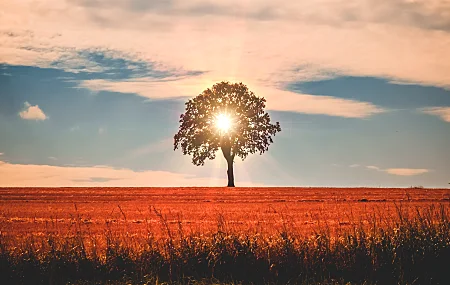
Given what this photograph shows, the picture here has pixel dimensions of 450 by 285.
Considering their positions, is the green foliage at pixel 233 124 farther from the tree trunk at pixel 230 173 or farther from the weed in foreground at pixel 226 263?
the weed in foreground at pixel 226 263

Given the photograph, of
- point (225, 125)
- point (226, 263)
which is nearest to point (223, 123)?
point (225, 125)

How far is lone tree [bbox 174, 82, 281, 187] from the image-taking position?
73688 millimetres

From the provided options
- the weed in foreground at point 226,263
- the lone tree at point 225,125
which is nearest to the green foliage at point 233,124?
the lone tree at point 225,125

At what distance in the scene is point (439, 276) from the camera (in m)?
15.6

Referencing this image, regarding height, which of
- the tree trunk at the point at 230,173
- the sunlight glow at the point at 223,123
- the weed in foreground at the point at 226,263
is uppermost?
the sunlight glow at the point at 223,123

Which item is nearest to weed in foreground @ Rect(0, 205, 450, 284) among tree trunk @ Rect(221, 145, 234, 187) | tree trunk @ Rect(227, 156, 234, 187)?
tree trunk @ Rect(227, 156, 234, 187)

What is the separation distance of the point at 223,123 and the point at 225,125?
482 mm

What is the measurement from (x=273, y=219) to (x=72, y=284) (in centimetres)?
1507

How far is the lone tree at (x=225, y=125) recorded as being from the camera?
7369 centimetres

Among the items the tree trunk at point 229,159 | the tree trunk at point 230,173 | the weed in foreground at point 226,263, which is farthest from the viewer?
the tree trunk at point 229,159

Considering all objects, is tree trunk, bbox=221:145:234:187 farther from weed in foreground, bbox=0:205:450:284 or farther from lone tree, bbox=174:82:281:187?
weed in foreground, bbox=0:205:450:284

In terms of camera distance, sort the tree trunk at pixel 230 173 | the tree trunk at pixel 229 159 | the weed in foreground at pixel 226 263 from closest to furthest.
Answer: the weed in foreground at pixel 226 263 < the tree trunk at pixel 230 173 < the tree trunk at pixel 229 159

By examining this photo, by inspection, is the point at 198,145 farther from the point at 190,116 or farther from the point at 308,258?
the point at 308,258

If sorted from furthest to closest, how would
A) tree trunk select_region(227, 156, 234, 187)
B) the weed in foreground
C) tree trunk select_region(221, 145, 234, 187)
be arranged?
tree trunk select_region(221, 145, 234, 187)
tree trunk select_region(227, 156, 234, 187)
the weed in foreground
